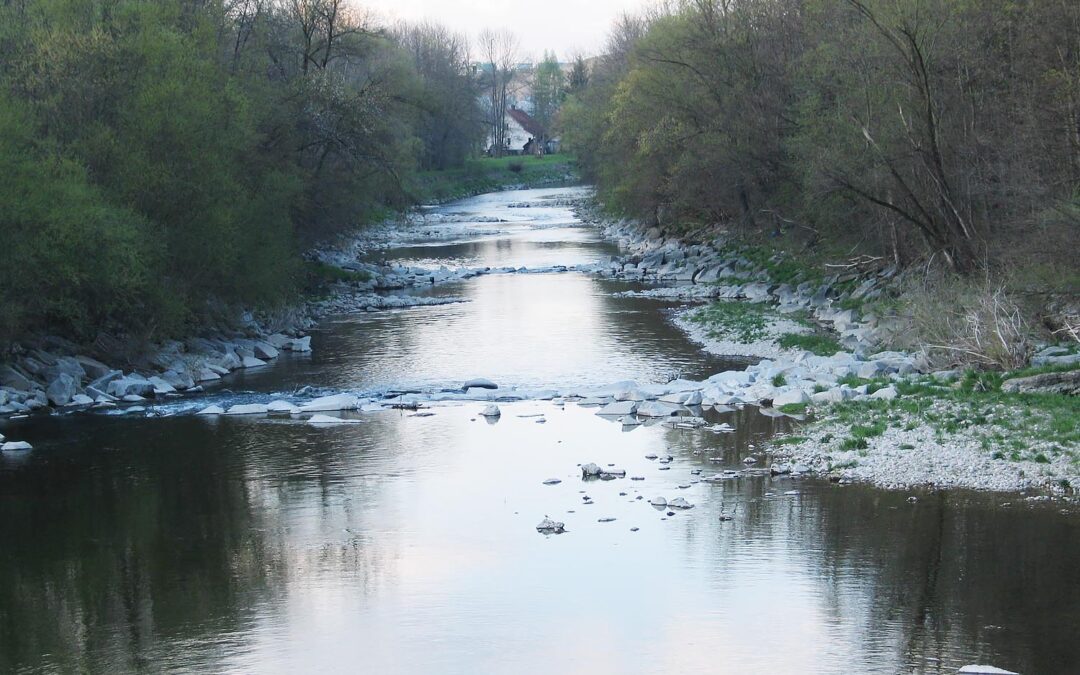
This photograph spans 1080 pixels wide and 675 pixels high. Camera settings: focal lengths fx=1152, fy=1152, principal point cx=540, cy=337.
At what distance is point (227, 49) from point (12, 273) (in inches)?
686

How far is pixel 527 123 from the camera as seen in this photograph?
16362 cm

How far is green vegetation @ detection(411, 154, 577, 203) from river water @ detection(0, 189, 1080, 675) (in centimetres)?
6967

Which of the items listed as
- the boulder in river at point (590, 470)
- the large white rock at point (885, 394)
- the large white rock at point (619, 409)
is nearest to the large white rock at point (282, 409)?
the large white rock at point (619, 409)

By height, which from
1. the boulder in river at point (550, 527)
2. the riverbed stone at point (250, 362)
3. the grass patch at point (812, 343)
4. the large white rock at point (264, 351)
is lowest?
the boulder in river at point (550, 527)

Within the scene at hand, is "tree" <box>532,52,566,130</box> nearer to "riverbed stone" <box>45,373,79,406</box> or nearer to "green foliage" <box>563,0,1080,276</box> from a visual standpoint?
"green foliage" <box>563,0,1080,276</box>

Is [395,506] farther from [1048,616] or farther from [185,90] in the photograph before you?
Answer: [185,90]

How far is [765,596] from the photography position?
14.0 m

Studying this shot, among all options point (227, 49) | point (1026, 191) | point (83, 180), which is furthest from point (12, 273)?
point (1026, 191)

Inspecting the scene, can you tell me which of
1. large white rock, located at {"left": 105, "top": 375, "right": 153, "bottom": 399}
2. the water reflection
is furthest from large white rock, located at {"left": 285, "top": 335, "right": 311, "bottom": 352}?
the water reflection

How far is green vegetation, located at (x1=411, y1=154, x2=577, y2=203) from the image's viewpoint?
327 feet

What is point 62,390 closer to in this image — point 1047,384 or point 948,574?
point 948,574

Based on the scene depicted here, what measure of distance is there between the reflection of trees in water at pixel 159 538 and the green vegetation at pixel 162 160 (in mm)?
4502

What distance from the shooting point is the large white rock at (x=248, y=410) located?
25.2 meters

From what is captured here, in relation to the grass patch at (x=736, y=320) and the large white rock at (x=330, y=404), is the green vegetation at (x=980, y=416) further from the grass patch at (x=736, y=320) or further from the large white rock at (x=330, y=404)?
the grass patch at (x=736, y=320)
